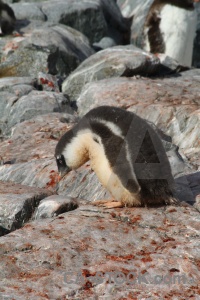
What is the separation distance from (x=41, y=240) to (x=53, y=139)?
3.98 m

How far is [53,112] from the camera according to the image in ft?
33.6

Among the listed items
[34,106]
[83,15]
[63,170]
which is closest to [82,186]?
[63,170]

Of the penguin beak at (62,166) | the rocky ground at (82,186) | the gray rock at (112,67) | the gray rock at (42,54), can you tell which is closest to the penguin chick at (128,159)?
the rocky ground at (82,186)

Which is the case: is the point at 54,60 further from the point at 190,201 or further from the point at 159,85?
the point at 190,201

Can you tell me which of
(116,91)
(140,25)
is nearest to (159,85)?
(116,91)

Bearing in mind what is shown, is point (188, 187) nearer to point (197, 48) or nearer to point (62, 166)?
point (62, 166)

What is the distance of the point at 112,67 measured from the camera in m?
11.6

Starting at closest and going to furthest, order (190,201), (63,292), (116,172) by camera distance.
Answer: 1. (63,292)
2. (116,172)
3. (190,201)

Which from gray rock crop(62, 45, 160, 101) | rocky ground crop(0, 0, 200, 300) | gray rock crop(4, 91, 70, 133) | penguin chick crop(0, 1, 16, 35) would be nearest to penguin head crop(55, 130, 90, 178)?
rocky ground crop(0, 0, 200, 300)

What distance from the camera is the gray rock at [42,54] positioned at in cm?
1332

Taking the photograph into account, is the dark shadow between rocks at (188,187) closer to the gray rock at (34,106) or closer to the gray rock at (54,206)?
the gray rock at (54,206)

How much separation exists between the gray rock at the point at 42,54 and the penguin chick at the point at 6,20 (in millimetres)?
925

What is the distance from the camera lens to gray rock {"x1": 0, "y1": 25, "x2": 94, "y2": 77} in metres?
13.3

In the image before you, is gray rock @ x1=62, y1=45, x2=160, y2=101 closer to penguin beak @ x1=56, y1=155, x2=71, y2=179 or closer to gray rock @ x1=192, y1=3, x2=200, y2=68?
gray rock @ x1=192, y1=3, x2=200, y2=68
